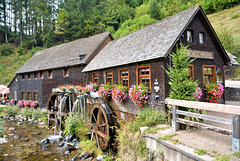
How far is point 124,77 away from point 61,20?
31996 millimetres

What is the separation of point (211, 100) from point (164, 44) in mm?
3681

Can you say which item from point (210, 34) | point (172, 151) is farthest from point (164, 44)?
point (172, 151)

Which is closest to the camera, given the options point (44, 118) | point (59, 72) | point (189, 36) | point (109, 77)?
point (189, 36)

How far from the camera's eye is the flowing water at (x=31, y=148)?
8851 mm

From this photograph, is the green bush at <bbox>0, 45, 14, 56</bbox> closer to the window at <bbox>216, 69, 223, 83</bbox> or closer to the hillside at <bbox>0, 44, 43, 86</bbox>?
the hillside at <bbox>0, 44, 43, 86</bbox>

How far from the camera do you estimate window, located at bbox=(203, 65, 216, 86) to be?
8.94 metres

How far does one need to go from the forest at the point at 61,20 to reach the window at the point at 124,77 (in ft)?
77.3

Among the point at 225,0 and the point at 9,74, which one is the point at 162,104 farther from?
the point at 225,0

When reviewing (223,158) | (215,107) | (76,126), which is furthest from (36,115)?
(223,158)

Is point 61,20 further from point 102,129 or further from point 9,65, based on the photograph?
point 102,129

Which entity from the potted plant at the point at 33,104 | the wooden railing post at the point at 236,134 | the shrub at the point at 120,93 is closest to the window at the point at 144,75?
the shrub at the point at 120,93

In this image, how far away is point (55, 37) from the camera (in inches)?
1566

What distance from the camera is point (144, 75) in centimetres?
831

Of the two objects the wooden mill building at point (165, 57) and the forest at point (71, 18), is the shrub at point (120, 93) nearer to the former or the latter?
the wooden mill building at point (165, 57)
